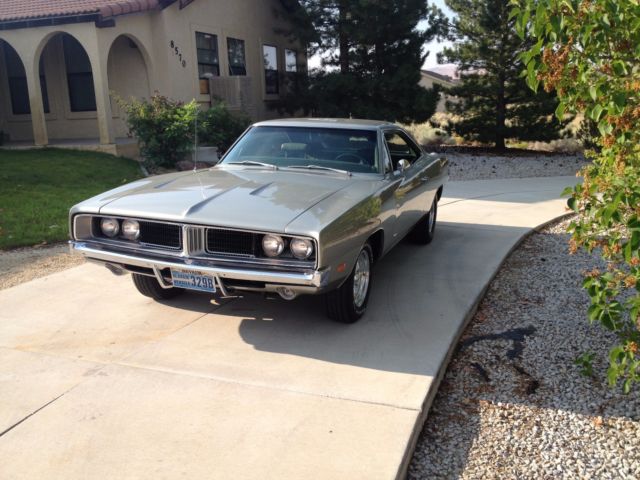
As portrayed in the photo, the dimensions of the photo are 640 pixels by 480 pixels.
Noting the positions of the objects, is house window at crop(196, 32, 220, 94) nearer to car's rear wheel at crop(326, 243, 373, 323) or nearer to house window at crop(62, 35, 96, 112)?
house window at crop(62, 35, 96, 112)

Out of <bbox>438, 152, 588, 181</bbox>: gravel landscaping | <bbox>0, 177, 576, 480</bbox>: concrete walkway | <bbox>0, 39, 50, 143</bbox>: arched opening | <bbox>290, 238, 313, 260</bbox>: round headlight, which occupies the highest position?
<bbox>0, 39, 50, 143</bbox>: arched opening

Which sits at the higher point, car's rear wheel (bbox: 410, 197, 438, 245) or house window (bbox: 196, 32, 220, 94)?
house window (bbox: 196, 32, 220, 94)

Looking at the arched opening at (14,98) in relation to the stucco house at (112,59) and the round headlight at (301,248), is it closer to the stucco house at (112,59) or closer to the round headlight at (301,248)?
the stucco house at (112,59)

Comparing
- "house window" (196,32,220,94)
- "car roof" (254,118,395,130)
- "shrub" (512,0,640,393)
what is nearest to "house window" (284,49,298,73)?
Answer: "house window" (196,32,220,94)

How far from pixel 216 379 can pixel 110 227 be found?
159cm

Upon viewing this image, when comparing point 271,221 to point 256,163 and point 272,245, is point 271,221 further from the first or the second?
point 256,163

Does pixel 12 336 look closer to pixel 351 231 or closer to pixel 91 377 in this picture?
pixel 91 377

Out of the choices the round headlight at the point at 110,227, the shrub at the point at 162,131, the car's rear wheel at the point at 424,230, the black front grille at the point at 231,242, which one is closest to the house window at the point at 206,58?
the shrub at the point at 162,131

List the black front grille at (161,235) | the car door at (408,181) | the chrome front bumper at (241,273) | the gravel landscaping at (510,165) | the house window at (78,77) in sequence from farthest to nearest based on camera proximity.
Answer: the house window at (78,77) < the gravel landscaping at (510,165) < the car door at (408,181) < the black front grille at (161,235) < the chrome front bumper at (241,273)

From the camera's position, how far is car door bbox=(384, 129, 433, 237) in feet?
19.4

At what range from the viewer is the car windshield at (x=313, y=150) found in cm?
573

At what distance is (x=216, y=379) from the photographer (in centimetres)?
400

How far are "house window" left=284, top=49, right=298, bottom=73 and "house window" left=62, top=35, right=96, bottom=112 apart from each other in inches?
254

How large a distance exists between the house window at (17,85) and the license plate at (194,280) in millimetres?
14167
